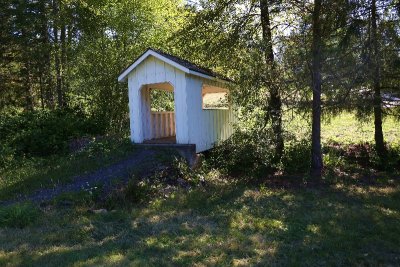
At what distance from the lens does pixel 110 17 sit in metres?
14.3

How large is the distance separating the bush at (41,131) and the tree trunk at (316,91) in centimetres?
773

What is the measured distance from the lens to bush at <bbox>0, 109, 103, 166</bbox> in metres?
11.9

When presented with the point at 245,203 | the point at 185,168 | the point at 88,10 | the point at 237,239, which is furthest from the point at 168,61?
the point at 88,10

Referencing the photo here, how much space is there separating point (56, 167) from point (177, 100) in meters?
3.72

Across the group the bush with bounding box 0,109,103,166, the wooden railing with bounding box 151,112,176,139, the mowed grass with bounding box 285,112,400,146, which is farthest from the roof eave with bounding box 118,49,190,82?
the mowed grass with bounding box 285,112,400,146

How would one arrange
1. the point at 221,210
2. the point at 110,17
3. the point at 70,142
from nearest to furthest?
the point at 221,210 < the point at 70,142 < the point at 110,17

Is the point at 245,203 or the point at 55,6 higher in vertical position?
the point at 55,6

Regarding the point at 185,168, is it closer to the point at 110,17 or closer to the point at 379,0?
the point at 379,0

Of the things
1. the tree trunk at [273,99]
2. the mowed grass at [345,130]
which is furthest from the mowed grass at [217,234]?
the mowed grass at [345,130]

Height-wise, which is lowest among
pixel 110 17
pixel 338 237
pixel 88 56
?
pixel 338 237

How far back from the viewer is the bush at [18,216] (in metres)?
6.08

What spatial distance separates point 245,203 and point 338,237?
2.36 metres

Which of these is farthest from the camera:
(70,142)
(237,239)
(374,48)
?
(70,142)

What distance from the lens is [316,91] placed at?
394 inches
